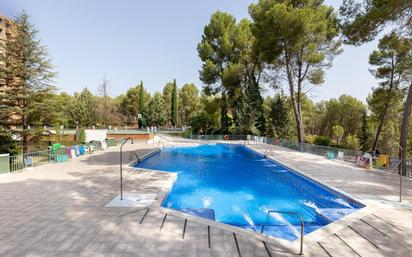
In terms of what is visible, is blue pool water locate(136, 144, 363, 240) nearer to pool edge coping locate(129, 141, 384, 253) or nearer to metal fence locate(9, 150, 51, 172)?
pool edge coping locate(129, 141, 384, 253)

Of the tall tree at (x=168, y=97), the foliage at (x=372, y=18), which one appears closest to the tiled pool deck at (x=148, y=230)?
the foliage at (x=372, y=18)

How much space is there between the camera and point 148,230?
5207 mm

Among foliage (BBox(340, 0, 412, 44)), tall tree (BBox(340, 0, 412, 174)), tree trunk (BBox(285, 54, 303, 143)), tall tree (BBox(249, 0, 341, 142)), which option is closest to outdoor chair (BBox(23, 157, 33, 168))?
tall tree (BBox(340, 0, 412, 174))

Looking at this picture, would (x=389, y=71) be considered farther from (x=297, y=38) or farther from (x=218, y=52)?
(x=218, y=52)

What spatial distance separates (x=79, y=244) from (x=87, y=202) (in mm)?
2722

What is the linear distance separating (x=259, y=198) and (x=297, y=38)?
15350 millimetres

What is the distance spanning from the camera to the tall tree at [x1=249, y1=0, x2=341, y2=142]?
19270 millimetres

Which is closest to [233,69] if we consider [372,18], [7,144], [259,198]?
[372,18]

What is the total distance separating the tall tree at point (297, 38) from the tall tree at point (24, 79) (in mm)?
17153

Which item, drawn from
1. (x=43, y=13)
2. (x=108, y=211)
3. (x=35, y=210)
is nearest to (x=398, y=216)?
(x=108, y=211)

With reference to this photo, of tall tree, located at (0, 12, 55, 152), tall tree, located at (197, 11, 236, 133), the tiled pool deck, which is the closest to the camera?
the tiled pool deck

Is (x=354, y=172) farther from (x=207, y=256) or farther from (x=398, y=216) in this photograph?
(x=207, y=256)

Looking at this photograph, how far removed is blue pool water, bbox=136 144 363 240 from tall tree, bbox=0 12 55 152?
9.54m

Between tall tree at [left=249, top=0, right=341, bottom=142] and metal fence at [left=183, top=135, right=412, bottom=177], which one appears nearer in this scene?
metal fence at [left=183, top=135, right=412, bottom=177]
